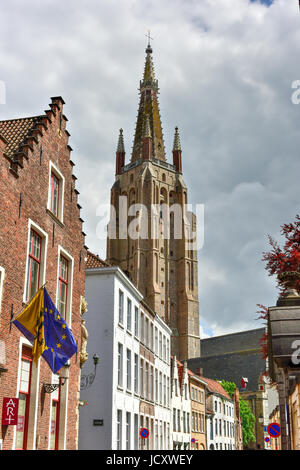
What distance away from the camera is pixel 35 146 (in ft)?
53.1

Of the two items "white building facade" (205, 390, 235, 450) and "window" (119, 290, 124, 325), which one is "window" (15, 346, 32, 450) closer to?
"window" (119, 290, 124, 325)

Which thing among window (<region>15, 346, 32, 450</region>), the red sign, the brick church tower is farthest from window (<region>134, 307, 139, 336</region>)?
the brick church tower

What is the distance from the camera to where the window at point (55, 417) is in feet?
53.2

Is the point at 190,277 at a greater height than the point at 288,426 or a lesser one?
greater

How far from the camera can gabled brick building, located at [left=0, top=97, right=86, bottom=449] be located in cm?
1361

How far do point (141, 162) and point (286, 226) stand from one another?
84972mm

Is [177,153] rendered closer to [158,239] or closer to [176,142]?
[176,142]

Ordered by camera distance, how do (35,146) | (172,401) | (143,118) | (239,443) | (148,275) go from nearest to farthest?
(35,146) < (172,401) < (239,443) < (148,275) < (143,118)

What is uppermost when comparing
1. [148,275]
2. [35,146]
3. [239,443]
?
[148,275]

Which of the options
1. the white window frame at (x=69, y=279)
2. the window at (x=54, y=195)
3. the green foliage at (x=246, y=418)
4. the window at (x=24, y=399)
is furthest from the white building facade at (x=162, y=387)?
the green foliage at (x=246, y=418)

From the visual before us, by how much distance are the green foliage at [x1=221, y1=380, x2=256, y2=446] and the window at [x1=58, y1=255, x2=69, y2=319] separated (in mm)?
66475

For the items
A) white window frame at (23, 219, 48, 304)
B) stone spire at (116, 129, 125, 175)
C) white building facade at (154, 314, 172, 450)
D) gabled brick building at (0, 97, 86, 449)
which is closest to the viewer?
gabled brick building at (0, 97, 86, 449)
